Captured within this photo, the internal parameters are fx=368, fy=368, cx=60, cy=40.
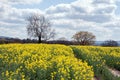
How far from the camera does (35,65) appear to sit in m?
11.5

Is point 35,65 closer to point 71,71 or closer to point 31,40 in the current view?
point 71,71

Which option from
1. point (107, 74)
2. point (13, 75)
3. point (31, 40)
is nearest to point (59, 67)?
point (13, 75)

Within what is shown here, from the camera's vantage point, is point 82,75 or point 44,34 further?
point 44,34

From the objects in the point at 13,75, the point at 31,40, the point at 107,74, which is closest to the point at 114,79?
the point at 107,74

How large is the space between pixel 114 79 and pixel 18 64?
409 centimetres

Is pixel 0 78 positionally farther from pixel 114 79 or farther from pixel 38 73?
pixel 114 79

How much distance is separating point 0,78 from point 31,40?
49.1 m

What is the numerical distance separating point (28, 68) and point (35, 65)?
28 centimetres

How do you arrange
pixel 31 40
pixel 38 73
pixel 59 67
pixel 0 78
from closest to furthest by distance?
pixel 0 78 → pixel 38 73 → pixel 59 67 → pixel 31 40

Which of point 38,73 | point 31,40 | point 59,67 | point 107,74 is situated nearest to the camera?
point 38,73

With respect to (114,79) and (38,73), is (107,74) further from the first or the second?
(38,73)

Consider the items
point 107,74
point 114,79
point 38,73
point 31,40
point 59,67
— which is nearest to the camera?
point 38,73

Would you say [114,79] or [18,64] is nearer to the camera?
[18,64]

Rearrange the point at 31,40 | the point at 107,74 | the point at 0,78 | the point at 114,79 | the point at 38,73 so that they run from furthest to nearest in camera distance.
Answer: the point at 31,40
the point at 107,74
the point at 114,79
the point at 38,73
the point at 0,78
